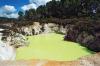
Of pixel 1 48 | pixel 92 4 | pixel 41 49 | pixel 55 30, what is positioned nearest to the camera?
A: pixel 1 48

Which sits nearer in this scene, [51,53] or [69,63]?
[69,63]

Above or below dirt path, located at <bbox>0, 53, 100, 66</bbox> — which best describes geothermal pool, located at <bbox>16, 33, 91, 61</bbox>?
below

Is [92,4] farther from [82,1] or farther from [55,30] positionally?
[55,30]

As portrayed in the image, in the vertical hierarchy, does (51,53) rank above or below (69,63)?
below

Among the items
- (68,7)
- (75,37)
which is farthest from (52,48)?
(68,7)

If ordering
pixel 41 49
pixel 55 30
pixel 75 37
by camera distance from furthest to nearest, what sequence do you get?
1. pixel 55 30
2. pixel 75 37
3. pixel 41 49

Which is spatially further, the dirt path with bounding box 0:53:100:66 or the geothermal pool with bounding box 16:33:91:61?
the geothermal pool with bounding box 16:33:91:61

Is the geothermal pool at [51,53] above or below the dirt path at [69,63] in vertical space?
below

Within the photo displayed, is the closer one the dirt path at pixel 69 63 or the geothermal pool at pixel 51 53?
the dirt path at pixel 69 63

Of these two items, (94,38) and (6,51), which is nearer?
(6,51)

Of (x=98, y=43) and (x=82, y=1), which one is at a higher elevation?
(x=82, y=1)

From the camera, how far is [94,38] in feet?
54.5

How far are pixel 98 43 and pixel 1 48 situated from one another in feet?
20.6

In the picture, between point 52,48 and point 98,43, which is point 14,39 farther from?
point 98,43
